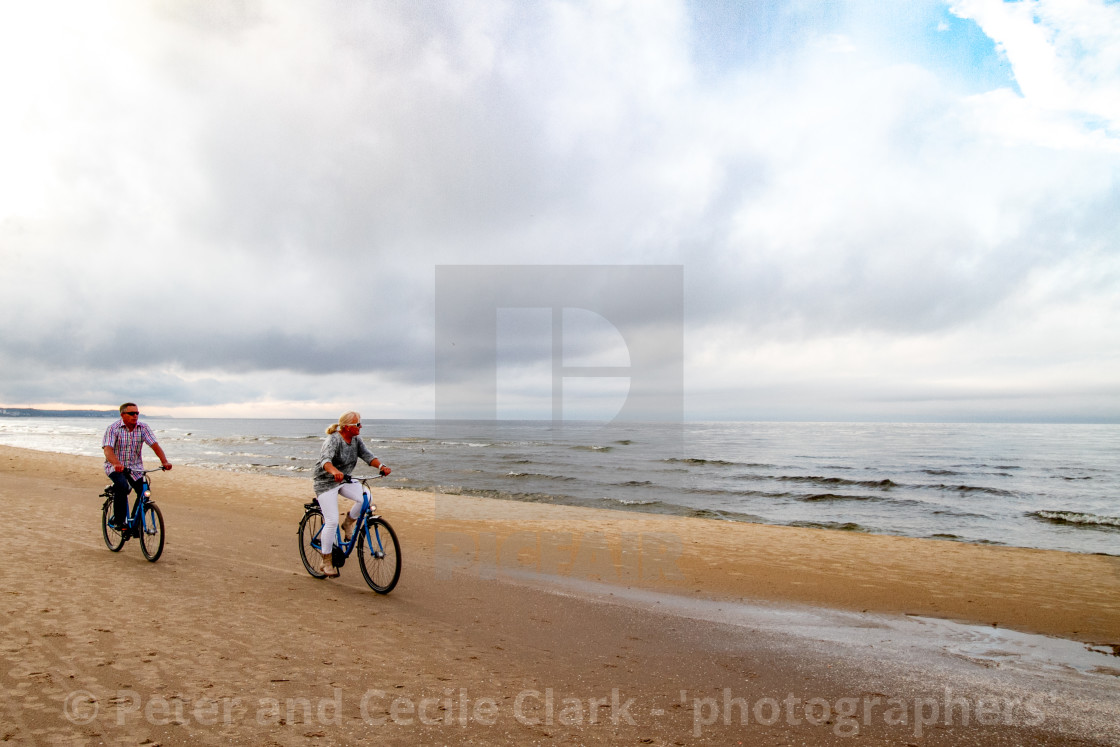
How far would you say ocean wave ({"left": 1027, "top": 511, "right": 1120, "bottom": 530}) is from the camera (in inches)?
712

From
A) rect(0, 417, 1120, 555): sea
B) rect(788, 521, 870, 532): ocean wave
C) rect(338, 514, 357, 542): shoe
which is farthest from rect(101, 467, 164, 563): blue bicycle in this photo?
rect(788, 521, 870, 532): ocean wave

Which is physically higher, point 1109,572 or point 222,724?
point 222,724

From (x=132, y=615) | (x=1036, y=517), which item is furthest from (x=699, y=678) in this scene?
(x=1036, y=517)

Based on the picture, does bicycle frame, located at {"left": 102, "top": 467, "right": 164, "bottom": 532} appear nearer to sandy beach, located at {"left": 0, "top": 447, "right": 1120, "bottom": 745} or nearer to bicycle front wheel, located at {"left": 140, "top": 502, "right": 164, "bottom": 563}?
bicycle front wheel, located at {"left": 140, "top": 502, "right": 164, "bottom": 563}

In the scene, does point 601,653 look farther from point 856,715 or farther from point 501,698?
point 856,715

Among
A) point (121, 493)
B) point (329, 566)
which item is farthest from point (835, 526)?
point (121, 493)

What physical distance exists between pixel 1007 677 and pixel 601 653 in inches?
159

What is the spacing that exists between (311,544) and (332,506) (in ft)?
Result: 3.20

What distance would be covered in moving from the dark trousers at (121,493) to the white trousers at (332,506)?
3289mm

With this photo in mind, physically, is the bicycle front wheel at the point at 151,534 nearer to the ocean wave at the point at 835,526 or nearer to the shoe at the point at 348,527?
the shoe at the point at 348,527

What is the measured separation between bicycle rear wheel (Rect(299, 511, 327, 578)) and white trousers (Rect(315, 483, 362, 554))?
0.77 feet

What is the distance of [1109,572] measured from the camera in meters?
11.3

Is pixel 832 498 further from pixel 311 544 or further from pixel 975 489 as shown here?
pixel 311 544

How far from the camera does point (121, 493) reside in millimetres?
8562
